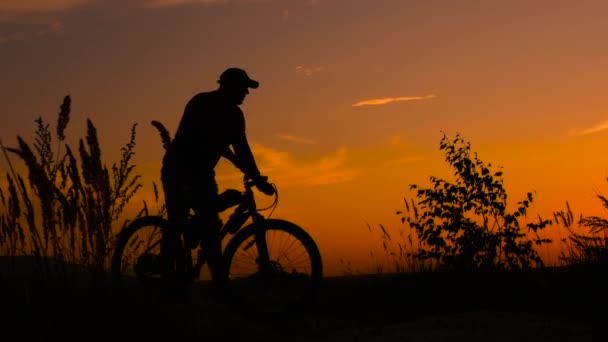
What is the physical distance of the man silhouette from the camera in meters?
6.66

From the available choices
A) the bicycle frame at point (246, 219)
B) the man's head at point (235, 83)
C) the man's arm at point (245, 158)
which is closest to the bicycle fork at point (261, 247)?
the bicycle frame at point (246, 219)

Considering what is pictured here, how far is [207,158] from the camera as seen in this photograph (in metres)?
6.79

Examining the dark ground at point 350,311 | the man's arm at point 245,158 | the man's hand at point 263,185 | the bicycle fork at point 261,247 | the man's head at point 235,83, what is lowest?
the dark ground at point 350,311

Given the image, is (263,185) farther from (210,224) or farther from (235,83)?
(235,83)

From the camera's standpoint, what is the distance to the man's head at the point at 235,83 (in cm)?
657

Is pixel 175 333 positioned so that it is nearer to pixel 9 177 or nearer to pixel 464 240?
pixel 9 177

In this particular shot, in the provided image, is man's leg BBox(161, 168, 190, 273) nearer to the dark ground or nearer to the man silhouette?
the man silhouette

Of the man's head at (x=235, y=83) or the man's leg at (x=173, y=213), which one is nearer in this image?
the man's head at (x=235, y=83)


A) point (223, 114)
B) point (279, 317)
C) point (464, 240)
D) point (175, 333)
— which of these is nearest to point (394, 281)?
point (464, 240)

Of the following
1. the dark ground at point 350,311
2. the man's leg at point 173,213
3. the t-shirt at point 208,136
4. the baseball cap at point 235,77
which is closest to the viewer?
the dark ground at point 350,311

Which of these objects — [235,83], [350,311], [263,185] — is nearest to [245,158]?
[263,185]

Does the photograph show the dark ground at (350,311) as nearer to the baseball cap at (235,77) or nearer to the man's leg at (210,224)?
the man's leg at (210,224)

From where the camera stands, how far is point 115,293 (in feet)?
18.6

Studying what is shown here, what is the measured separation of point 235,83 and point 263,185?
970 mm
